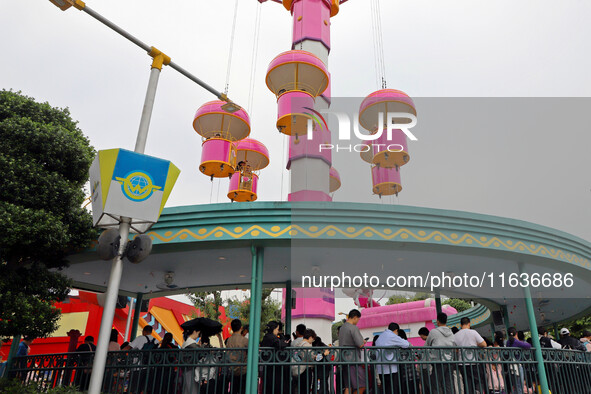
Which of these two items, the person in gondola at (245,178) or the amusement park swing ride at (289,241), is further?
the person in gondola at (245,178)

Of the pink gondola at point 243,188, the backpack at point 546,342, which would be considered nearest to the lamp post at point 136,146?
the backpack at point 546,342

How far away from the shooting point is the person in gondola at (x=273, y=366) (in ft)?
24.3

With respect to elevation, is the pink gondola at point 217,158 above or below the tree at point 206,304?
above

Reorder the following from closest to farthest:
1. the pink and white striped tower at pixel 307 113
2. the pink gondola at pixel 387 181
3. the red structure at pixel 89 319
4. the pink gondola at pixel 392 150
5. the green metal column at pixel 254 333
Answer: the green metal column at pixel 254 333 → the pink and white striped tower at pixel 307 113 → the pink gondola at pixel 392 150 → the red structure at pixel 89 319 → the pink gondola at pixel 387 181

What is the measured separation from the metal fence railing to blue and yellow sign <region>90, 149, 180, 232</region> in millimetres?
3013

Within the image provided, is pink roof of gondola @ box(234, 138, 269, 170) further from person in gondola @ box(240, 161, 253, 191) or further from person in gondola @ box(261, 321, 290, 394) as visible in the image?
person in gondola @ box(261, 321, 290, 394)

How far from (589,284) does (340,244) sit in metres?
8.37

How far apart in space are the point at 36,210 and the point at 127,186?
333 centimetres

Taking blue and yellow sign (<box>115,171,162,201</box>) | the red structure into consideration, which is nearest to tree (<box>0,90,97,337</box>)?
blue and yellow sign (<box>115,171,162,201</box>)

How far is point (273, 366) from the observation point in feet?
24.2

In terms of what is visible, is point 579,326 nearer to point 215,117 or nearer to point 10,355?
point 215,117

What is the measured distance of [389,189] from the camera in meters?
19.5

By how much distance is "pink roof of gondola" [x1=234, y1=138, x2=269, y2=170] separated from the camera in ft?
68.3

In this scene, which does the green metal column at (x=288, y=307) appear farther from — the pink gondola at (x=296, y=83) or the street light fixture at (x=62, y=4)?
the street light fixture at (x=62, y=4)
